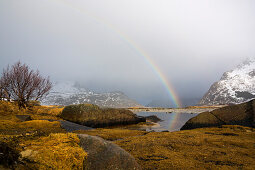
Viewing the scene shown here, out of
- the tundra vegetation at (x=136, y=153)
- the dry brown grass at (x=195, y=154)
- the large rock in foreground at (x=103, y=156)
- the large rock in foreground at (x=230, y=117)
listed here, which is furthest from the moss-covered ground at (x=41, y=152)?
the large rock in foreground at (x=230, y=117)

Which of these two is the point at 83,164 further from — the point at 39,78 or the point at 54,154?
the point at 39,78

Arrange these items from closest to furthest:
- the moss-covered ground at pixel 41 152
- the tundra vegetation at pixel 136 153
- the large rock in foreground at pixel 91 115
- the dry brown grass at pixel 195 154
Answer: the moss-covered ground at pixel 41 152, the tundra vegetation at pixel 136 153, the dry brown grass at pixel 195 154, the large rock in foreground at pixel 91 115

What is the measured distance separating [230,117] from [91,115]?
16456 millimetres

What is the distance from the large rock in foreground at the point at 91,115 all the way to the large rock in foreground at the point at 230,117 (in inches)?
404

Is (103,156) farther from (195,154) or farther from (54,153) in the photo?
(195,154)

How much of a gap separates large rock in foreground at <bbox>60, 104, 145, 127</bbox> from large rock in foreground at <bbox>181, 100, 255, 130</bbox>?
10.3m

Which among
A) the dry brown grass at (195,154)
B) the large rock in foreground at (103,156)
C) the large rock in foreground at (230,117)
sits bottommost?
the dry brown grass at (195,154)

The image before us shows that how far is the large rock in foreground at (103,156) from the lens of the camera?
3.46 metres

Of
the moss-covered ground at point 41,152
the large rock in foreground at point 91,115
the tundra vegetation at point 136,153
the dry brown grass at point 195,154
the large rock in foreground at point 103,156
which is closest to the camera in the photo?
the moss-covered ground at point 41,152

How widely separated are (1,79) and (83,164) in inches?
948

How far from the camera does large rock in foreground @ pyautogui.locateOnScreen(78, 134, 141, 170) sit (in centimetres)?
346

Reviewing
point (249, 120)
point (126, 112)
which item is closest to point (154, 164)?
point (249, 120)

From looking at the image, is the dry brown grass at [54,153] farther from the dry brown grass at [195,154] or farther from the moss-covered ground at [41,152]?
the dry brown grass at [195,154]

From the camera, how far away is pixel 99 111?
20.2 meters
